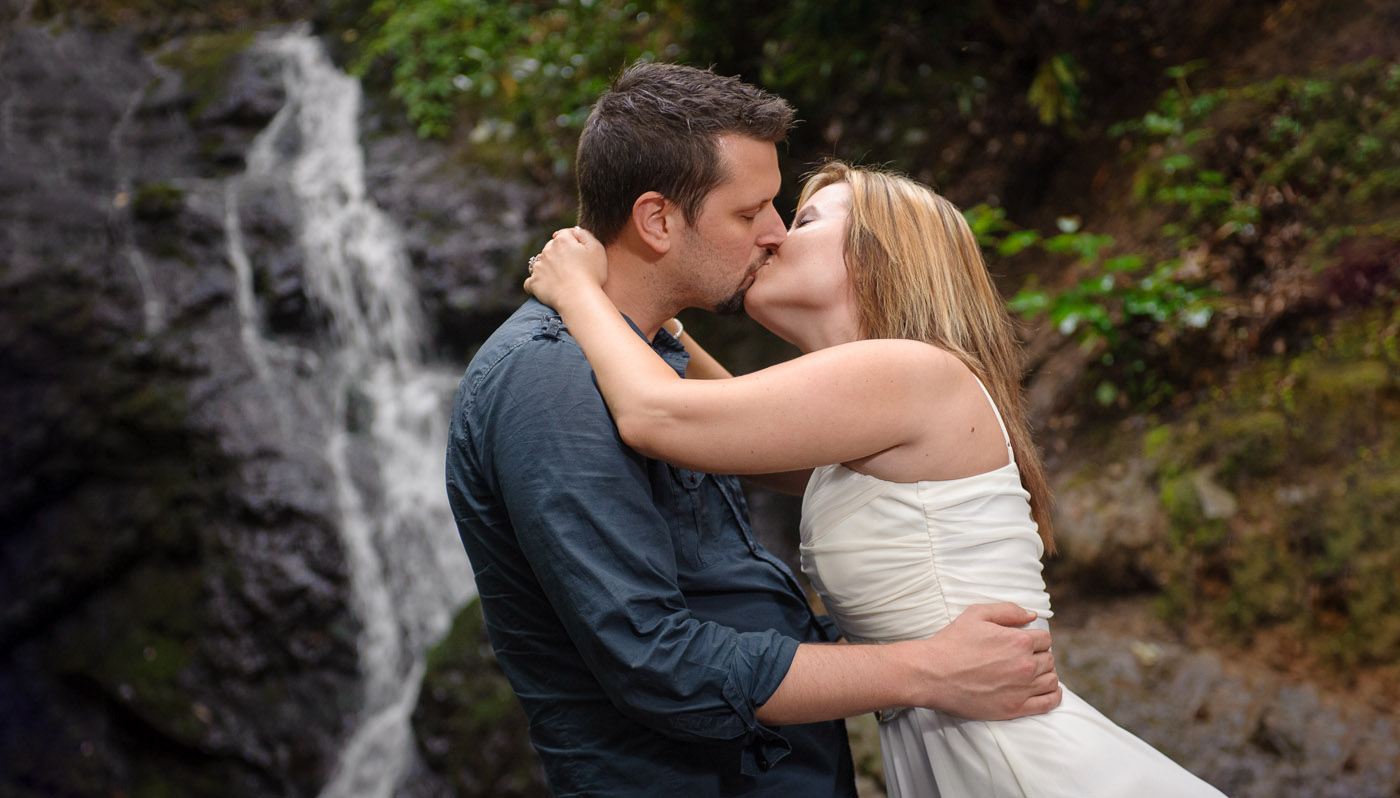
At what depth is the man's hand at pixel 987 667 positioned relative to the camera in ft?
5.65

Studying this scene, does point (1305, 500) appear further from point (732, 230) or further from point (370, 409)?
point (370, 409)

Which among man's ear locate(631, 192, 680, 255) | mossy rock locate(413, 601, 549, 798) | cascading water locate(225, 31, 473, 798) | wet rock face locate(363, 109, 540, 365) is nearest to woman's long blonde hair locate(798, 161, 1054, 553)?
man's ear locate(631, 192, 680, 255)

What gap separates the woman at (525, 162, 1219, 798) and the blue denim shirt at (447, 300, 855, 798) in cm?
10

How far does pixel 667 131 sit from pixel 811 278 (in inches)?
18.4

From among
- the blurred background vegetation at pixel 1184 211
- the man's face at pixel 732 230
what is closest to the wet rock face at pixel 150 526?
the blurred background vegetation at pixel 1184 211

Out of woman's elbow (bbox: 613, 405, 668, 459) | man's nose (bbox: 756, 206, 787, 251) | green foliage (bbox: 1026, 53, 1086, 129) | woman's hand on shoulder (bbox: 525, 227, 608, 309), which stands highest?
green foliage (bbox: 1026, 53, 1086, 129)

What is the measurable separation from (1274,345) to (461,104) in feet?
22.4

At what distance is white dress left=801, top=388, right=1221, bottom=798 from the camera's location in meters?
1.81

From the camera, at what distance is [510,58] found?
28.6ft

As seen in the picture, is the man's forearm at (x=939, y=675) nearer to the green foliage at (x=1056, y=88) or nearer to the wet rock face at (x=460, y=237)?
the green foliage at (x=1056, y=88)

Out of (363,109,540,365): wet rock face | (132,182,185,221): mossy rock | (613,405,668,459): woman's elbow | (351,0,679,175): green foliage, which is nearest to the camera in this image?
(613,405,668,459): woman's elbow

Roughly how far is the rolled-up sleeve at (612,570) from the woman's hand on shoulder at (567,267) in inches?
11.0

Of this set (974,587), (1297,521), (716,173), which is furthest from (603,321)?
(1297,521)

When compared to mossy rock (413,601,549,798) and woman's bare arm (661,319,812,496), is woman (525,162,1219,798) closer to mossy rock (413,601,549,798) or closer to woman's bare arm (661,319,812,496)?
woman's bare arm (661,319,812,496)
